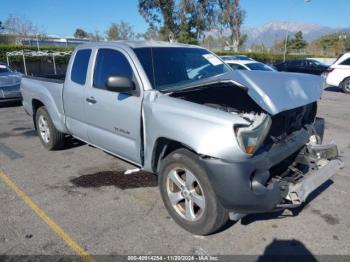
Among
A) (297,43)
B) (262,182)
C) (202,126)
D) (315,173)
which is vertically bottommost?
(315,173)

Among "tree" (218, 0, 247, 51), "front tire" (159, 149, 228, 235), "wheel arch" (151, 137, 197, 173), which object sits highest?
"tree" (218, 0, 247, 51)

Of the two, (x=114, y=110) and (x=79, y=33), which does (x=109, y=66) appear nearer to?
(x=114, y=110)

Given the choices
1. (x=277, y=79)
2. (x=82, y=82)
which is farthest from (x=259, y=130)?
(x=82, y=82)

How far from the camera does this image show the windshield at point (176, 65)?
3.88 meters

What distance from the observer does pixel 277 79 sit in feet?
10.8

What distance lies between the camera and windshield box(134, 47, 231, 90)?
3.88 meters

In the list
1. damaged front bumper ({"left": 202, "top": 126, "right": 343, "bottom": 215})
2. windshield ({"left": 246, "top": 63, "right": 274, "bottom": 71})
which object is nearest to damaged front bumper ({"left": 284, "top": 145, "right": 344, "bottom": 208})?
damaged front bumper ({"left": 202, "top": 126, "right": 343, "bottom": 215})

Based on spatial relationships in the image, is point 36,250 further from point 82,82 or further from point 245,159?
point 82,82

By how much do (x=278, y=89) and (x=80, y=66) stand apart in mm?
2941

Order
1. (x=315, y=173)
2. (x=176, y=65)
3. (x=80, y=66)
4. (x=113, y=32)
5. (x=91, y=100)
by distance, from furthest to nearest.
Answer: (x=113, y=32) < (x=80, y=66) < (x=91, y=100) < (x=176, y=65) < (x=315, y=173)

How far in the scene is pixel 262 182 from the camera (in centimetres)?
286

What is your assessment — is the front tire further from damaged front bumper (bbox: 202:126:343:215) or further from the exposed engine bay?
the exposed engine bay

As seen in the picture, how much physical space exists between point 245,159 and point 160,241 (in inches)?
45.6

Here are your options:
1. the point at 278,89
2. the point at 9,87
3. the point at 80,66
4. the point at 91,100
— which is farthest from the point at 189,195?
the point at 9,87
